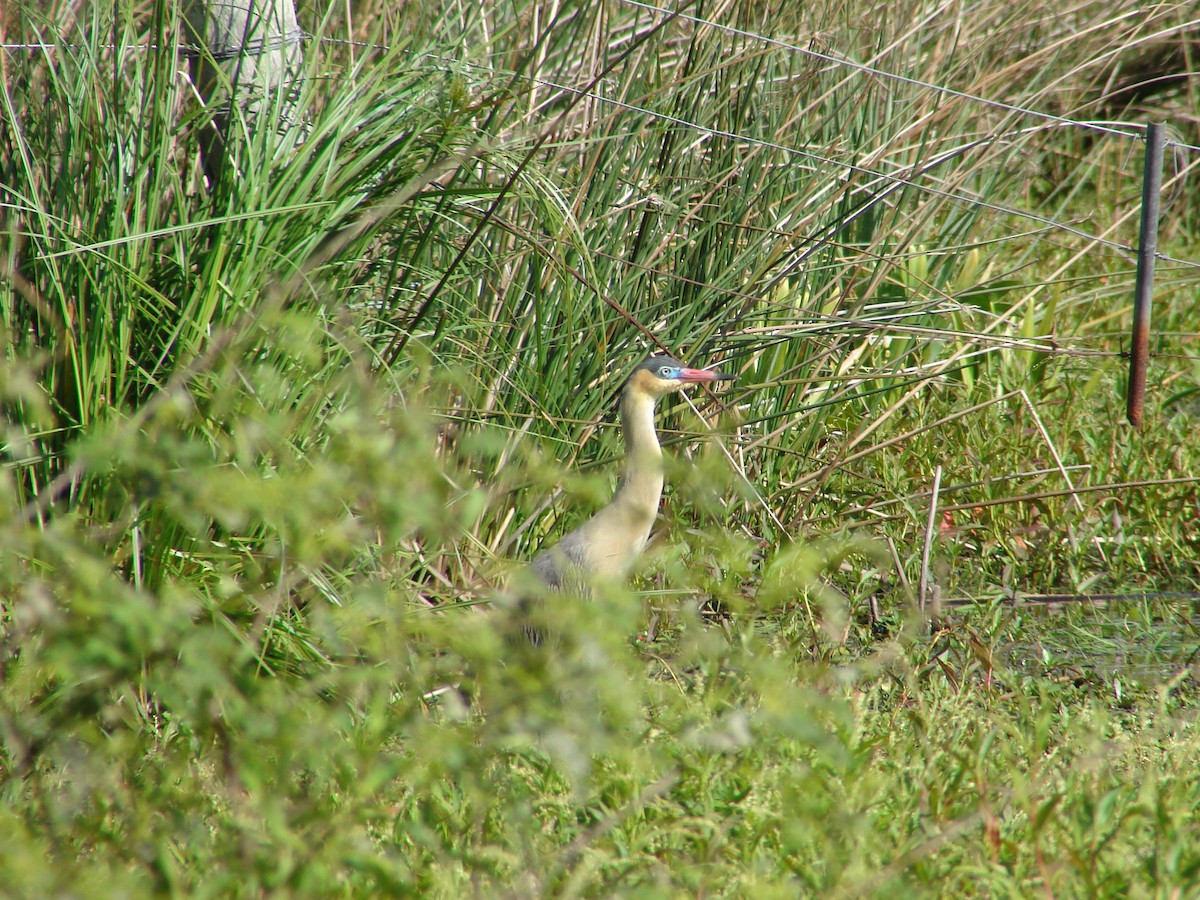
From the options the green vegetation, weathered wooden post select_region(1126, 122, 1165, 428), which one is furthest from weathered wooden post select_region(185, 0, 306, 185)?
weathered wooden post select_region(1126, 122, 1165, 428)

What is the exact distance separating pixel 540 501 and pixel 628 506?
59 centimetres

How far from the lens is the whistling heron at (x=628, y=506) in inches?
120

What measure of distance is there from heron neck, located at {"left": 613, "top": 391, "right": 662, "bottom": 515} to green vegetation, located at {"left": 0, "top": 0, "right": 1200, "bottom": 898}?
0.15m

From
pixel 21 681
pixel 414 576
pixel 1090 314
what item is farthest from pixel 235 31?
pixel 1090 314

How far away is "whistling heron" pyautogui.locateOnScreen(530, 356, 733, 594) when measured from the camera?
Result: 3039 mm

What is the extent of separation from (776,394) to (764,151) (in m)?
0.78

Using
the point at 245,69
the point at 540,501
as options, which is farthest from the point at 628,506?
the point at 245,69

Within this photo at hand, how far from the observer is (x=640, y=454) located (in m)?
3.20

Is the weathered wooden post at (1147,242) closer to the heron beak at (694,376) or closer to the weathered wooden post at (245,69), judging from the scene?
the heron beak at (694,376)

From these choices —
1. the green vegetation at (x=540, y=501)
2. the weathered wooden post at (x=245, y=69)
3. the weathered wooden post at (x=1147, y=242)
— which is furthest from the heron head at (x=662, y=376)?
the weathered wooden post at (x=1147, y=242)

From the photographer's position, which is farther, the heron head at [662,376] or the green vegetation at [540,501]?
the heron head at [662,376]

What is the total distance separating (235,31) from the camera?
3188 mm

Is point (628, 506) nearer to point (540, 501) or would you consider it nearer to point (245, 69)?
point (540, 501)

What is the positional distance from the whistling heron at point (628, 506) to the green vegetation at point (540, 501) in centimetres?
13
